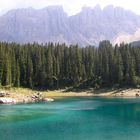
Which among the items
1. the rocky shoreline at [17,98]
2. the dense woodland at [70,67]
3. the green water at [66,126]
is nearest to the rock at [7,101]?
the rocky shoreline at [17,98]

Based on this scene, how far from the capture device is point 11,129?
192 feet

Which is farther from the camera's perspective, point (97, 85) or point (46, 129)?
point (97, 85)

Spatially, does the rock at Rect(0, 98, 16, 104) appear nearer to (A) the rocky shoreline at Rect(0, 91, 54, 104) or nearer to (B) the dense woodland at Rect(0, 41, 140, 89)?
(A) the rocky shoreline at Rect(0, 91, 54, 104)

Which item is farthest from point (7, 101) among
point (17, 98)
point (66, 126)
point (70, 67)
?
point (70, 67)

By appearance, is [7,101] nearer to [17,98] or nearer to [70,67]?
[17,98]

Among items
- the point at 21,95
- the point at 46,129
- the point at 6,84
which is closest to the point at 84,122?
the point at 46,129

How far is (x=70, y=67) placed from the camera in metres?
164

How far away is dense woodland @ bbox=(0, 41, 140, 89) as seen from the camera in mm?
152125

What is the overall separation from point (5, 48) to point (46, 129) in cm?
10017

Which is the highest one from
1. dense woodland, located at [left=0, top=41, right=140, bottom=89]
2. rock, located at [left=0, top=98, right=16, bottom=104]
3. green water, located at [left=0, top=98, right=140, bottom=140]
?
dense woodland, located at [left=0, top=41, right=140, bottom=89]

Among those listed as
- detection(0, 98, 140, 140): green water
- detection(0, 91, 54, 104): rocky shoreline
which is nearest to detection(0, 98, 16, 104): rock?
detection(0, 91, 54, 104): rocky shoreline

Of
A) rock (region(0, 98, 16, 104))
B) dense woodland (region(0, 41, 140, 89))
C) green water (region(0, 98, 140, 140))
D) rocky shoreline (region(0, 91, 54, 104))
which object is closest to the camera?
green water (region(0, 98, 140, 140))

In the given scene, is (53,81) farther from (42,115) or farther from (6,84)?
(42,115)

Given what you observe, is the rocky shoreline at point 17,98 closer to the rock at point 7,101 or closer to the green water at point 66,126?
the rock at point 7,101
